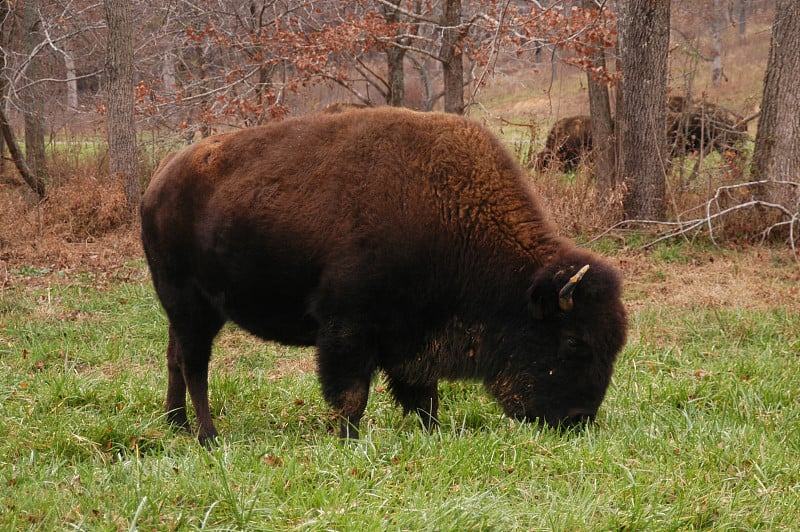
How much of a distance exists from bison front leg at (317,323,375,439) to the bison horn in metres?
1.30

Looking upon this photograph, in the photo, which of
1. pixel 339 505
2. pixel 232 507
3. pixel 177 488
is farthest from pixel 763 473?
pixel 177 488

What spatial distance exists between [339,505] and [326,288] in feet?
5.98

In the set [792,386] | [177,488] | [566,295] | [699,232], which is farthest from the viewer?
[699,232]

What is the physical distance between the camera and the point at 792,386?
19.6 feet

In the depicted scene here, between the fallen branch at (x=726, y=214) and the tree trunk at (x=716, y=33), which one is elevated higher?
the tree trunk at (x=716, y=33)

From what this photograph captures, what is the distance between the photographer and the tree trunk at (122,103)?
12781 mm

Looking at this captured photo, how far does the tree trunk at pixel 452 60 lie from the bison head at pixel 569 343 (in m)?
8.63

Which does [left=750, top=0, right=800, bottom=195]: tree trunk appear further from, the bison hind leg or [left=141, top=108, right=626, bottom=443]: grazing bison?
the bison hind leg

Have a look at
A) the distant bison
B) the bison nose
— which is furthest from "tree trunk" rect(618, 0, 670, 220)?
the bison nose

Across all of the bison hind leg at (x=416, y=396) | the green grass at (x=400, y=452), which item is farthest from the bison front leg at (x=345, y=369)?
the bison hind leg at (x=416, y=396)

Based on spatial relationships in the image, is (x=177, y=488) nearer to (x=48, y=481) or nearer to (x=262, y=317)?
(x=48, y=481)

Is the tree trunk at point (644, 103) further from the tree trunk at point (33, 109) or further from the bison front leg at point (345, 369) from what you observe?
the tree trunk at point (33, 109)

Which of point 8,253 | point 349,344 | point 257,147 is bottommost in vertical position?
point 8,253

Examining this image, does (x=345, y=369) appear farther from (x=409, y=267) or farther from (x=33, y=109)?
(x=33, y=109)
